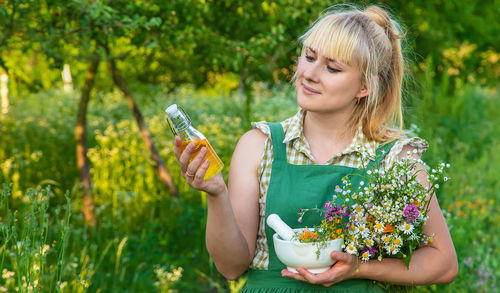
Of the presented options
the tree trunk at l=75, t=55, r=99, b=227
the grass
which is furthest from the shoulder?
the tree trunk at l=75, t=55, r=99, b=227

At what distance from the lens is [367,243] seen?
1687 millimetres

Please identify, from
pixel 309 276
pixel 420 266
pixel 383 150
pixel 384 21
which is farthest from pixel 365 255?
pixel 384 21

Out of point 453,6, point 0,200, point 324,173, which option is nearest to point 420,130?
point 324,173

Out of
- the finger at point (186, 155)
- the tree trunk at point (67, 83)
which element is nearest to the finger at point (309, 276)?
the finger at point (186, 155)

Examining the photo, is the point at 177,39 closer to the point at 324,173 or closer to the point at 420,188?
the point at 324,173

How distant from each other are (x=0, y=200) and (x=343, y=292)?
3.81 ft

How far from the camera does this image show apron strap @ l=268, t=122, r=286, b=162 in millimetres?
2055

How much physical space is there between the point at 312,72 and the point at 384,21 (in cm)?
40

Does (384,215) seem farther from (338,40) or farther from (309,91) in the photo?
(338,40)

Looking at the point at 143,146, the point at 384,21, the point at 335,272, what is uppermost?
the point at 384,21

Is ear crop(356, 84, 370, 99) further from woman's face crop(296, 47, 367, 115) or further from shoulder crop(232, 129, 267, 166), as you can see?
shoulder crop(232, 129, 267, 166)

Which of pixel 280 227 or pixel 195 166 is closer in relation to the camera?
pixel 195 166

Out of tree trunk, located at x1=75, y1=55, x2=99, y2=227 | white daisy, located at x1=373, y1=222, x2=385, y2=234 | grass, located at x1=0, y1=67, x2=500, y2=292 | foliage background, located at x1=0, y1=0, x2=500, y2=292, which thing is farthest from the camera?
tree trunk, located at x1=75, y1=55, x2=99, y2=227

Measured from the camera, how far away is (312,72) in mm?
1933
